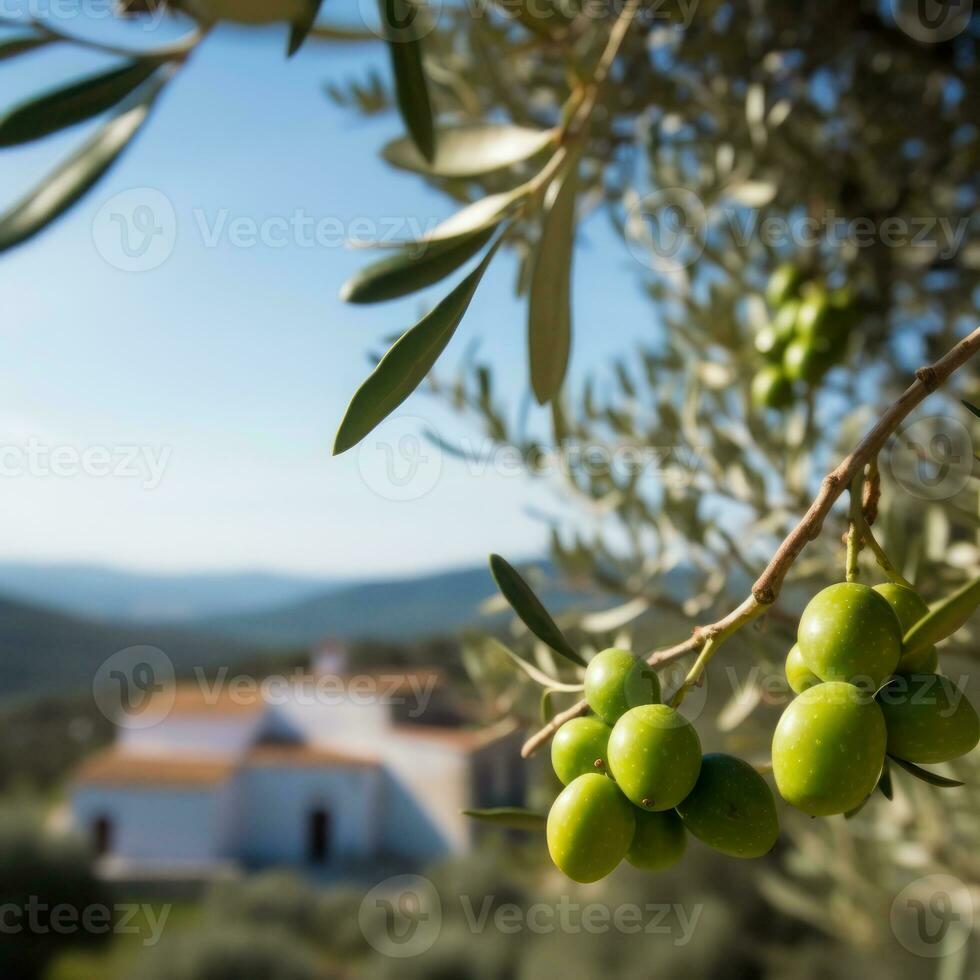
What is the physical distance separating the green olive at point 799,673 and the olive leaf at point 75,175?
39cm

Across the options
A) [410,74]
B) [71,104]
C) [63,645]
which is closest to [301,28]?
[410,74]

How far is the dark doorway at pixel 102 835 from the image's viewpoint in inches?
351

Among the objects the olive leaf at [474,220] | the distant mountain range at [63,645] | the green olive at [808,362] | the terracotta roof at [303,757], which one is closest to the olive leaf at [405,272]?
the olive leaf at [474,220]

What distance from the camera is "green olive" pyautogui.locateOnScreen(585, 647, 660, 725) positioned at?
0.32 meters

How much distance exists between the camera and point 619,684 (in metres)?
0.33

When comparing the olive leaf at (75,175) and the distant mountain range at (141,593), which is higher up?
the olive leaf at (75,175)

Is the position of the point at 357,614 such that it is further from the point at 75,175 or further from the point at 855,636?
the point at 855,636

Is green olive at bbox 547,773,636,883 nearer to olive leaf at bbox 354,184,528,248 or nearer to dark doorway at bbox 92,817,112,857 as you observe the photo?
olive leaf at bbox 354,184,528,248

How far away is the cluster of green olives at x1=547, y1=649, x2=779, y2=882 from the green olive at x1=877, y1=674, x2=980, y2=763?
0.16 feet

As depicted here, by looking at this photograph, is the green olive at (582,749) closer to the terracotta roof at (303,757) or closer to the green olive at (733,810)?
the green olive at (733,810)

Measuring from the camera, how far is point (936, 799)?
1079mm

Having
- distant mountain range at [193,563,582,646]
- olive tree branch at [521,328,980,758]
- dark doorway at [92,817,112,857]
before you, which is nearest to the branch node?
olive tree branch at [521,328,980,758]

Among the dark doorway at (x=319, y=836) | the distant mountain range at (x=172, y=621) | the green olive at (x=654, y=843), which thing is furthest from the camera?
the dark doorway at (x=319, y=836)

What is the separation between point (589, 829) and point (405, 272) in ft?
0.87
